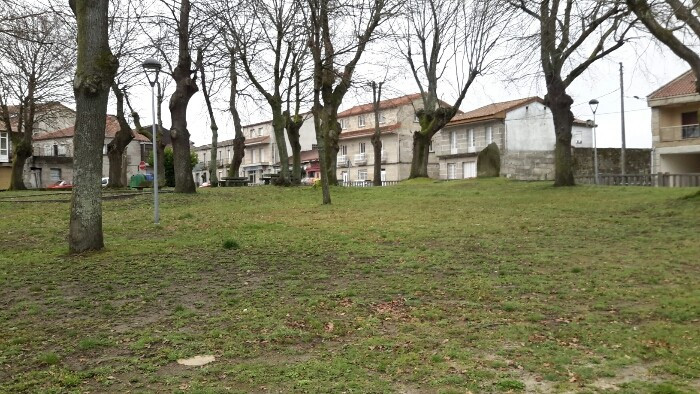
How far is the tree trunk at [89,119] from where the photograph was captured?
877cm

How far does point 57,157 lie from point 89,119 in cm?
5506

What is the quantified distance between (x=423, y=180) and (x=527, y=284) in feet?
82.2

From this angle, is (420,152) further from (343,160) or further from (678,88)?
(343,160)

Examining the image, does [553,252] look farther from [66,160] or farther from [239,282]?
[66,160]

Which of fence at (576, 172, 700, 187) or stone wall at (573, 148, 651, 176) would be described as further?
stone wall at (573, 148, 651, 176)

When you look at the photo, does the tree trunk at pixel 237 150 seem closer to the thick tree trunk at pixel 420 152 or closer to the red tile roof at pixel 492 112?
the thick tree trunk at pixel 420 152

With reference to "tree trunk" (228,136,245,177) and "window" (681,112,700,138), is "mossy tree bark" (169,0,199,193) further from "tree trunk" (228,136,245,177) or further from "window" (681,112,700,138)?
"window" (681,112,700,138)

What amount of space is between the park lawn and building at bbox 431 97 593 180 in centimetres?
3116

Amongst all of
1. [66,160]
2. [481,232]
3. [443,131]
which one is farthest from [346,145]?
[481,232]

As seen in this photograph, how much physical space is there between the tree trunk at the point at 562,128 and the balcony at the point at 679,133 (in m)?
17.5

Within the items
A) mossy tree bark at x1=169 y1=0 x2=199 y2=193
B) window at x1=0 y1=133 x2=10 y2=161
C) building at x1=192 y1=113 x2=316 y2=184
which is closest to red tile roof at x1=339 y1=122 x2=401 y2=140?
building at x1=192 y1=113 x2=316 y2=184

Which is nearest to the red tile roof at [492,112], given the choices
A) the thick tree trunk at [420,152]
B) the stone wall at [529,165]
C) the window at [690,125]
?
the stone wall at [529,165]

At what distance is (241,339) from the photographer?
5.09 meters

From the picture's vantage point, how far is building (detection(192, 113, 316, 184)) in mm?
75500
